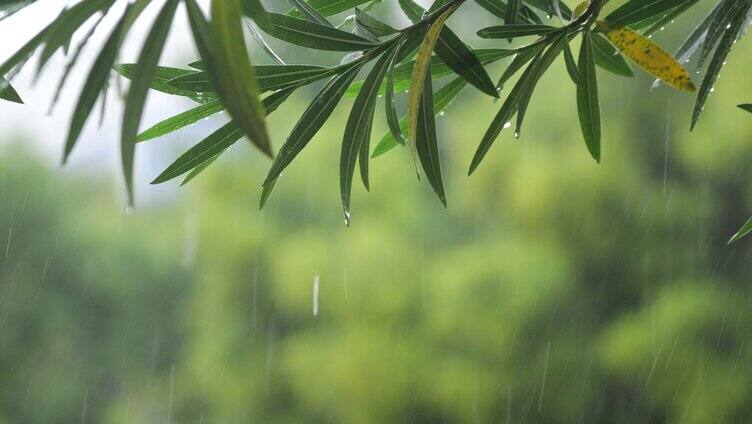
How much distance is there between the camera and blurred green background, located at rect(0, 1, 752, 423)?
5.30m

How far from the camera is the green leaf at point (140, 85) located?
268mm

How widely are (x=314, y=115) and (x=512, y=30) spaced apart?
0.39 ft

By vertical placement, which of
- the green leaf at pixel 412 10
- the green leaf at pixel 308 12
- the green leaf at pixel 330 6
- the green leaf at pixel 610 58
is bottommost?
the green leaf at pixel 610 58

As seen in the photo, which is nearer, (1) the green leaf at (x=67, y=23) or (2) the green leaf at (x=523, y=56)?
(1) the green leaf at (x=67, y=23)

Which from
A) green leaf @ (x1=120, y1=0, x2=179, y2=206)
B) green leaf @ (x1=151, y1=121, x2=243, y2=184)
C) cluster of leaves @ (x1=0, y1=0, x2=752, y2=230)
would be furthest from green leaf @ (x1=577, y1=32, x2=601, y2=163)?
green leaf @ (x1=120, y1=0, x2=179, y2=206)

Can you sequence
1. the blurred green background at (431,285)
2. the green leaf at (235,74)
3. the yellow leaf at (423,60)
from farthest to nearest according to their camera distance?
1. the blurred green background at (431,285)
2. the yellow leaf at (423,60)
3. the green leaf at (235,74)

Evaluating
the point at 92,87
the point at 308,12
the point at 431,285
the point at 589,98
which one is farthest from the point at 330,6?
the point at 431,285

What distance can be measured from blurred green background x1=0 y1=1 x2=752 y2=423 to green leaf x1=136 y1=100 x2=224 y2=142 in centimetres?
471

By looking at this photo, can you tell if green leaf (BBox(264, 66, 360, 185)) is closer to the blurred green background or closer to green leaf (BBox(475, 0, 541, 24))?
green leaf (BBox(475, 0, 541, 24))

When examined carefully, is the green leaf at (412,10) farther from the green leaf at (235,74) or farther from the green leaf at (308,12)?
the green leaf at (235,74)

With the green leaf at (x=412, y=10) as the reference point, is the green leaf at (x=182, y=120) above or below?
below

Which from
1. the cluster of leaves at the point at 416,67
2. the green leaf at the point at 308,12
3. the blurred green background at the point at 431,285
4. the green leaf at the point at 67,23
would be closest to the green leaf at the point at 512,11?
the cluster of leaves at the point at 416,67

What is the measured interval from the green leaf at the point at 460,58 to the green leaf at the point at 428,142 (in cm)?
3

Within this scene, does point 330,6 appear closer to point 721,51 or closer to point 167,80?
point 167,80
